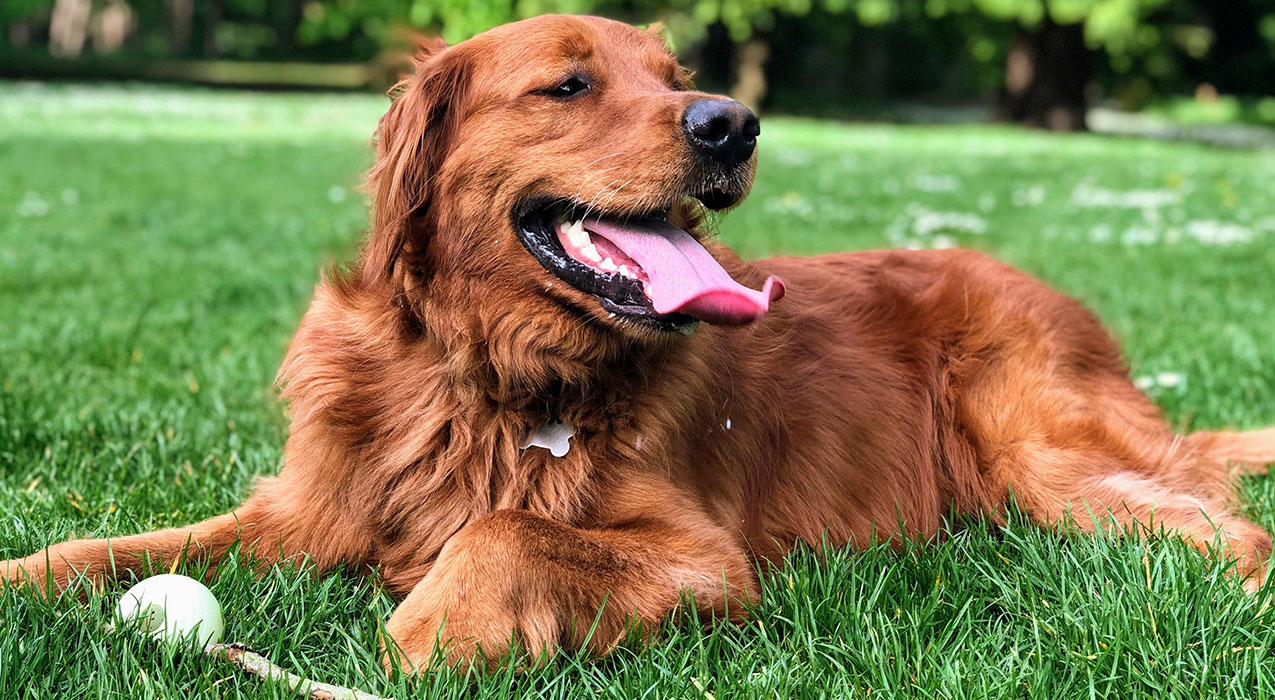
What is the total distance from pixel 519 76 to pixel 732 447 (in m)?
1.07

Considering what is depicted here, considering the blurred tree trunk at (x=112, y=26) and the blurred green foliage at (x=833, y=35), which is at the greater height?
the blurred green foliage at (x=833, y=35)

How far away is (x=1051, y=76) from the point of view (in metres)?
27.1

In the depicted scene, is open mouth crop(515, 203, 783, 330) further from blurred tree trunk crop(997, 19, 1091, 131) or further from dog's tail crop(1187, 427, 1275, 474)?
blurred tree trunk crop(997, 19, 1091, 131)

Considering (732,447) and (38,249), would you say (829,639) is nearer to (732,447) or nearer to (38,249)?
(732,447)

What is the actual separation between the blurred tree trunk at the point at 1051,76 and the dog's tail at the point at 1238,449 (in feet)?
80.9

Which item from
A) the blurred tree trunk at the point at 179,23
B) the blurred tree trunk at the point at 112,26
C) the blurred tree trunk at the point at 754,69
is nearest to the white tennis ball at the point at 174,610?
the blurred tree trunk at the point at 754,69

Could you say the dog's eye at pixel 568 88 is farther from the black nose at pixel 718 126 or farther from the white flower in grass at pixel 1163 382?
the white flower in grass at pixel 1163 382

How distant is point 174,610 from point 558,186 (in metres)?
1.24

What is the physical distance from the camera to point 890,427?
130 inches

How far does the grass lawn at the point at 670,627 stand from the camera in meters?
2.27

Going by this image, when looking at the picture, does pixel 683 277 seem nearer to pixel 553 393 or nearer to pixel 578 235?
pixel 578 235

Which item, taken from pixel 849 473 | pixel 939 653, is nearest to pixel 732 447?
pixel 849 473

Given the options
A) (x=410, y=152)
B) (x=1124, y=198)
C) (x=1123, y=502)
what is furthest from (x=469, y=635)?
(x=1124, y=198)

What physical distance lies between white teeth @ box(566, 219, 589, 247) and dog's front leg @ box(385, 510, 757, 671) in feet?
2.21
